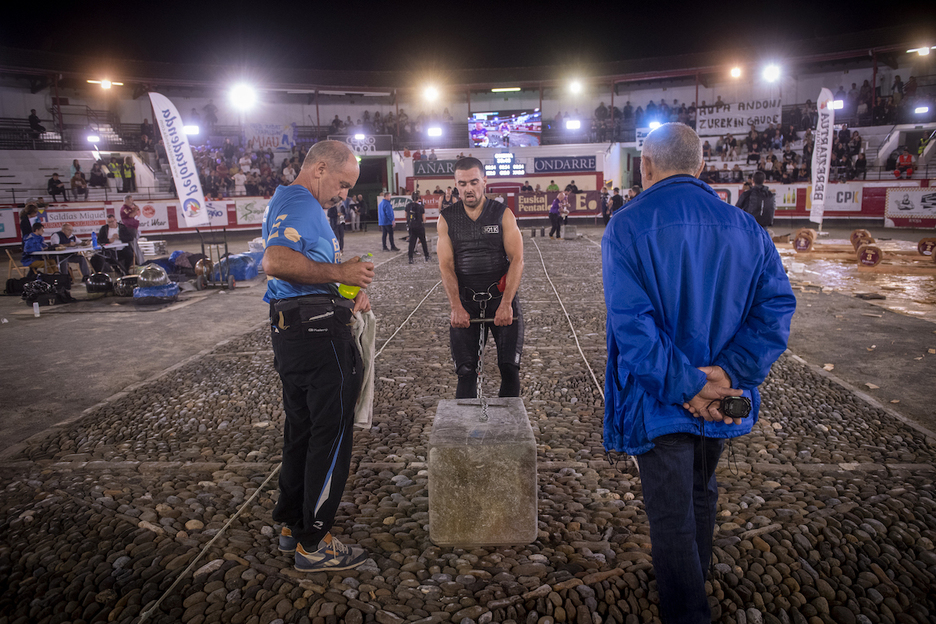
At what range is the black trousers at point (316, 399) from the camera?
8.93 feet

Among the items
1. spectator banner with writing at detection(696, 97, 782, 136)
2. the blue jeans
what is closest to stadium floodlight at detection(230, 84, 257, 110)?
spectator banner with writing at detection(696, 97, 782, 136)

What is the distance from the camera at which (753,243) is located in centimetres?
207

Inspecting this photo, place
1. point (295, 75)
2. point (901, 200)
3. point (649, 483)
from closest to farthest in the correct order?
point (649, 483) < point (901, 200) < point (295, 75)

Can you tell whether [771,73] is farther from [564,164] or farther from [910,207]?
[910,207]

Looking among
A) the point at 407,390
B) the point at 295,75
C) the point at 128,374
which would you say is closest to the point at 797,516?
the point at 407,390

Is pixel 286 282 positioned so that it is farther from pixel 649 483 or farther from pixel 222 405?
pixel 222 405

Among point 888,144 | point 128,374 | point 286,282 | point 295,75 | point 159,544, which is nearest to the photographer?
point 286,282

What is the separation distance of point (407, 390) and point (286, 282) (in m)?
3.04

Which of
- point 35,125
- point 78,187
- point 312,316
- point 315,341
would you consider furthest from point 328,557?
point 35,125

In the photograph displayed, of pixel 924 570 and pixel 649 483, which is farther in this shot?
pixel 924 570

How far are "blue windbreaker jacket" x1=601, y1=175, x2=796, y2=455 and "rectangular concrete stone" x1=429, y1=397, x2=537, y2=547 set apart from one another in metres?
0.97

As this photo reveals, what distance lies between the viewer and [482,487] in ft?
9.91

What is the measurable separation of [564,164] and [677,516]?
1336 inches

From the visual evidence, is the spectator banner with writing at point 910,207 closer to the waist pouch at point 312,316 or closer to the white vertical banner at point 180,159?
the white vertical banner at point 180,159
